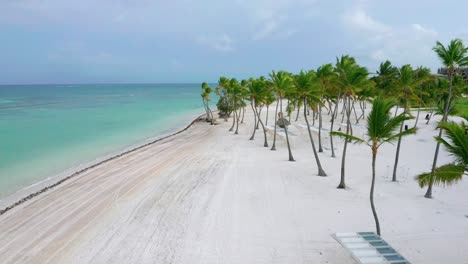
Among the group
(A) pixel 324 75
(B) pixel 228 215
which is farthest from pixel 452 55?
(B) pixel 228 215

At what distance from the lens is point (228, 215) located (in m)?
13.6

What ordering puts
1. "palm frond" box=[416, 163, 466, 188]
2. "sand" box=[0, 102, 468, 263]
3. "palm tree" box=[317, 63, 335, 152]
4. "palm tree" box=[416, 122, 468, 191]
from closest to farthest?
"palm tree" box=[416, 122, 468, 191] → "palm frond" box=[416, 163, 466, 188] → "sand" box=[0, 102, 468, 263] → "palm tree" box=[317, 63, 335, 152]

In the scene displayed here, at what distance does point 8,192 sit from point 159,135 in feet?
66.9

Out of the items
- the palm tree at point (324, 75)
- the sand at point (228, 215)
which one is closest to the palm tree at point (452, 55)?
the sand at point (228, 215)

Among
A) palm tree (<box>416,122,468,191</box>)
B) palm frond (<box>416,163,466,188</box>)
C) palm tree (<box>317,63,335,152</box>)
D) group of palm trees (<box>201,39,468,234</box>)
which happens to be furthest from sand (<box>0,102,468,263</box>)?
palm tree (<box>317,63,335,152</box>)

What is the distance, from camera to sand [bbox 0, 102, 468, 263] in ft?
35.4

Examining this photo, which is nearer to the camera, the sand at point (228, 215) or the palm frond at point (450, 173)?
the palm frond at point (450, 173)

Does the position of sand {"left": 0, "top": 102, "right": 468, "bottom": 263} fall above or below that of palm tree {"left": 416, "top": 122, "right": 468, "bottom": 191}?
below

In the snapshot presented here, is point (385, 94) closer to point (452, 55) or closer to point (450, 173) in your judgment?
point (452, 55)

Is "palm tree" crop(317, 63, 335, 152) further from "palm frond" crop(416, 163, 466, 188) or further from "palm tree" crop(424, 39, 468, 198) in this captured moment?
"palm frond" crop(416, 163, 466, 188)

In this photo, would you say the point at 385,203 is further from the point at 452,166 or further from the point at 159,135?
the point at 159,135

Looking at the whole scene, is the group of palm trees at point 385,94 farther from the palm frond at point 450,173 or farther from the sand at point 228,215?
the sand at point 228,215

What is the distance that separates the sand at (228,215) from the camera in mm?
10781

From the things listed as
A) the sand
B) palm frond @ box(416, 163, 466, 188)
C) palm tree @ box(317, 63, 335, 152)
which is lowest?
the sand
